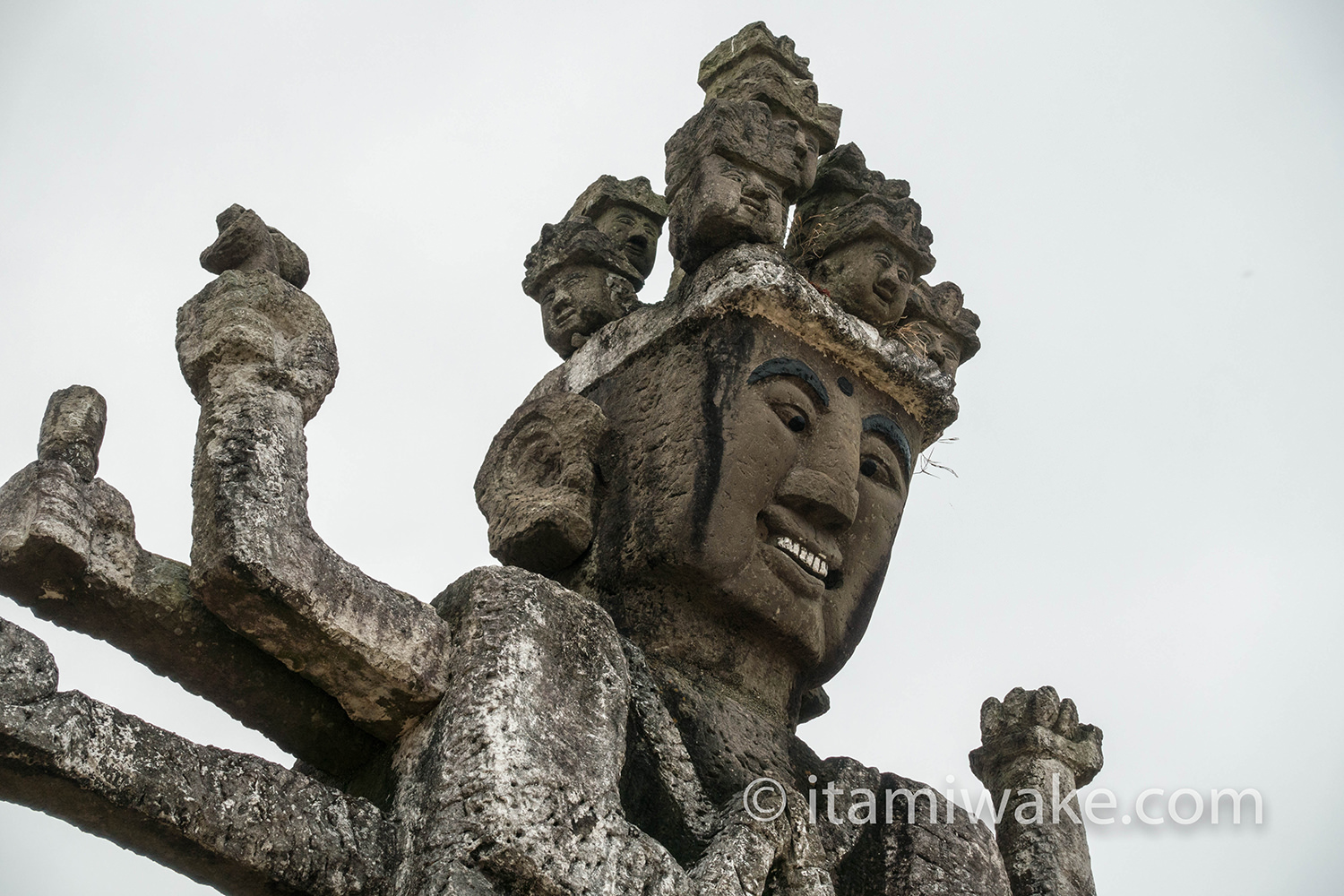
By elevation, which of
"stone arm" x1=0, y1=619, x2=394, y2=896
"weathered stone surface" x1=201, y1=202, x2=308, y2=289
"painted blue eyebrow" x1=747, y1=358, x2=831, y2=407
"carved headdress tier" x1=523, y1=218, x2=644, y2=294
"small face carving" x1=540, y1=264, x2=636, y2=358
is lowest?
"stone arm" x1=0, y1=619, x2=394, y2=896

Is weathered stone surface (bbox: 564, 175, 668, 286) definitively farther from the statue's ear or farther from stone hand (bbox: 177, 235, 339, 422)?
stone hand (bbox: 177, 235, 339, 422)

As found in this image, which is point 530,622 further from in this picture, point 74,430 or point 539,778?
point 74,430

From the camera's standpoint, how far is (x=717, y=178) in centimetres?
668

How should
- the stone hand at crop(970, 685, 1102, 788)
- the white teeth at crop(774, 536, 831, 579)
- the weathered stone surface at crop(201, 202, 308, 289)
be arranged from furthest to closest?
the stone hand at crop(970, 685, 1102, 788) → the white teeth at crop(774, 536, 831, 579) → the weathered stone surface at crop(201, 202, 308, 289)

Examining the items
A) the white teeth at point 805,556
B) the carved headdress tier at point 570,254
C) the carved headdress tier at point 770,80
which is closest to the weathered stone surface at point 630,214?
the carved headdress tier at point 570,254

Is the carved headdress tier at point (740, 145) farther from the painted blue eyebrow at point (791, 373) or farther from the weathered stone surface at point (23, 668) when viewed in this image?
the weathered stone surface at point (23, 668)

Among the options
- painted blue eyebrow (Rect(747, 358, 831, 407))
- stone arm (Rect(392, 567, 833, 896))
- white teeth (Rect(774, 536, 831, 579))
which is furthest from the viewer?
painted blue eyebrow (Rect(747, 358, 831, 407))

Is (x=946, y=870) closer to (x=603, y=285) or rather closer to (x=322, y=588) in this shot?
(x=322, y=588)

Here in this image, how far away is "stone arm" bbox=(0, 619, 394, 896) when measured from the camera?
13.0ft

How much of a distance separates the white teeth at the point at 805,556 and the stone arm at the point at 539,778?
102cm

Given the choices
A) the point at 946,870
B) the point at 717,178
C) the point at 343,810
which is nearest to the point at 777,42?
the point at 717,178

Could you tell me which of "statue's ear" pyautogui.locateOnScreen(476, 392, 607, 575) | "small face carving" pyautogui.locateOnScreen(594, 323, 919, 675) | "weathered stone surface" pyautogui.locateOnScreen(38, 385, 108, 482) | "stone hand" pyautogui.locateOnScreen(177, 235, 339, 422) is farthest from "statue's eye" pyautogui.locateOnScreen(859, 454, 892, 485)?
"weathered stone surface" pyautogui.locateOnScreen(38, 385, 108, 482)

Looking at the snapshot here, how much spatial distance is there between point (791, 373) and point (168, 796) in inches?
123

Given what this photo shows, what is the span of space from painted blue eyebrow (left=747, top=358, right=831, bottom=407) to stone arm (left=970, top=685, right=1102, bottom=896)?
1.71 metres
